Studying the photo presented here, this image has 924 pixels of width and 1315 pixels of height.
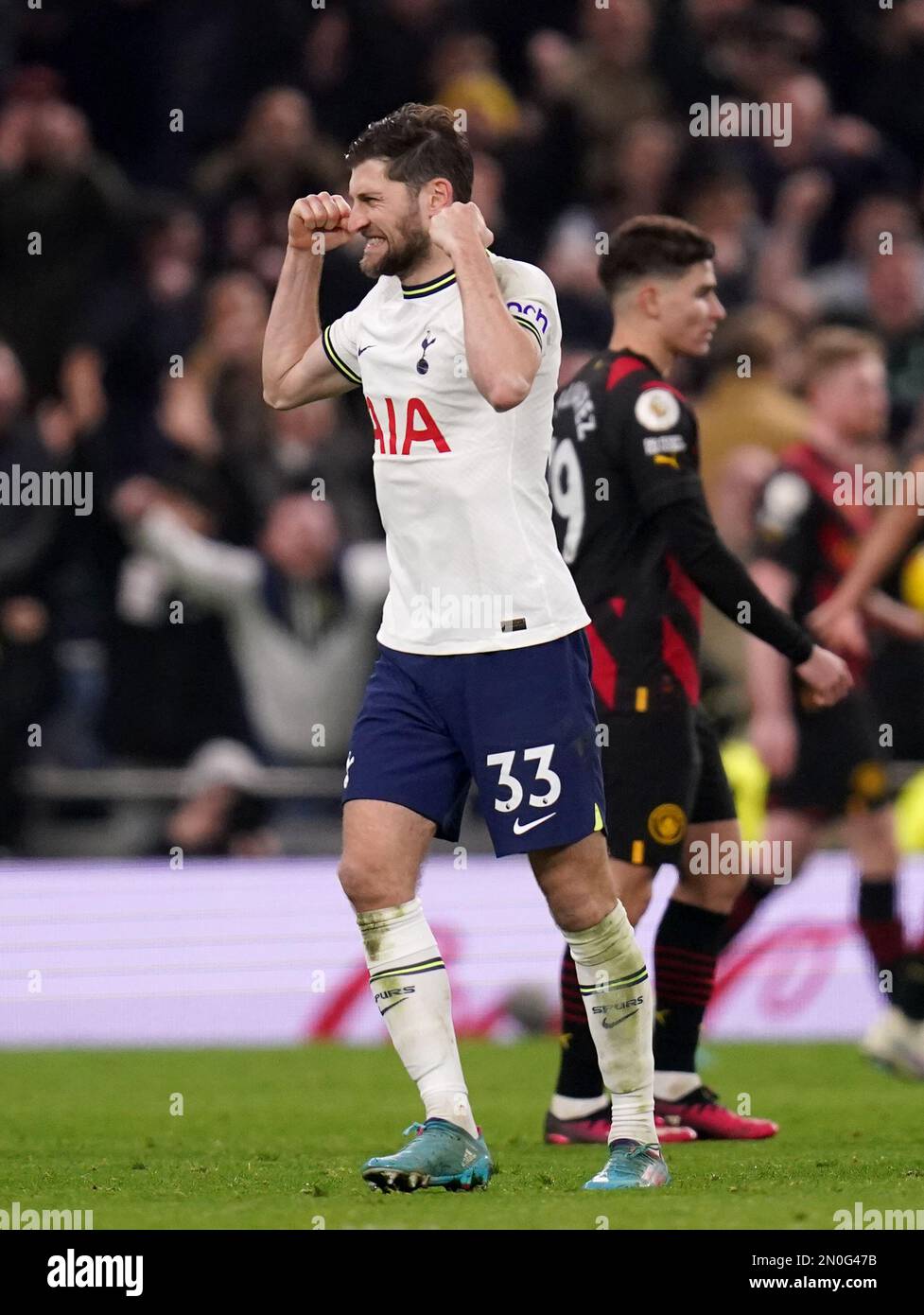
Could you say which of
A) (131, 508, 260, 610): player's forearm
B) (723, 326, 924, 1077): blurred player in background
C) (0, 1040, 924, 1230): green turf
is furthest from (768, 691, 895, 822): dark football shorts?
(131, 508, 260, 610): player's forearm

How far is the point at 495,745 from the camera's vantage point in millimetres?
5082

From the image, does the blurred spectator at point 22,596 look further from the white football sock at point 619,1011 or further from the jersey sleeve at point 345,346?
the white football sock at point 619,1011

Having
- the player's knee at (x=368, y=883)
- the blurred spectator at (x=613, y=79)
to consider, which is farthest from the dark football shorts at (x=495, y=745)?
the blurred spectator at (x=613, y=79)

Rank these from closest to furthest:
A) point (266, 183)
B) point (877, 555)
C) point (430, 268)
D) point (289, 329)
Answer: point (430, 268) < point (289, 329) < point (877, 555) < point (266, 183)

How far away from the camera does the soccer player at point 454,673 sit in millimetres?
5059

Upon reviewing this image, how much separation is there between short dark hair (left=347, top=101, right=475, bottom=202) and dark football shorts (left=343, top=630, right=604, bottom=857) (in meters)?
1.03

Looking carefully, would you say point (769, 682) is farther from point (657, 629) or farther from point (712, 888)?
point (657, 629)

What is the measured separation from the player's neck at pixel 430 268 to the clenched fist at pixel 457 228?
215 millimetres

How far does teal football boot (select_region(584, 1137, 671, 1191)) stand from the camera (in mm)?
5086

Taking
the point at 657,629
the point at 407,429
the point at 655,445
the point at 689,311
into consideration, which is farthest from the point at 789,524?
the point at 407,429

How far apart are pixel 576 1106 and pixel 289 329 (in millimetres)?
2292

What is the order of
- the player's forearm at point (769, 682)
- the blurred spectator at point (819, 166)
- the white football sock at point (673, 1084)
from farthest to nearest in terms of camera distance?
the blurred spectator at point (819, 166) < the player's forearm at point (769, 682) < the white football sock at point (673, 1084)

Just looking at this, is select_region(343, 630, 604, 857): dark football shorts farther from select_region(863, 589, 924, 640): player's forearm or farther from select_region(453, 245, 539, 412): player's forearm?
select_region(863, 589, 924, 640): player's forearm
